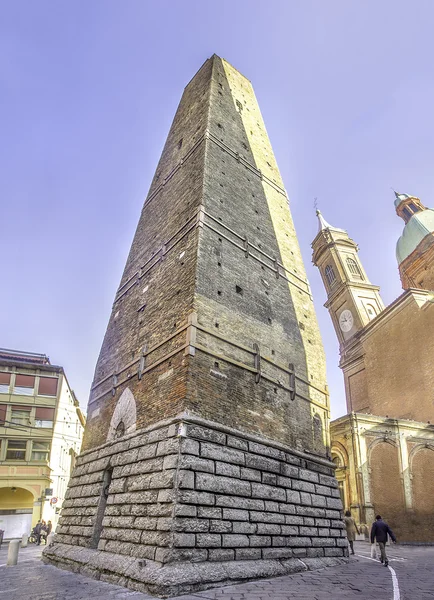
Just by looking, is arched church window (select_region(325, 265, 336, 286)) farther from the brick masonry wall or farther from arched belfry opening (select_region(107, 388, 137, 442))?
arched belfry opening (select_region(107, 388, 137, 442))

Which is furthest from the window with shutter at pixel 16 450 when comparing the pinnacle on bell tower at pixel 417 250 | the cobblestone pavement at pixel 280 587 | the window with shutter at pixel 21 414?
the pinnacle on bell tower at pixel 417 250

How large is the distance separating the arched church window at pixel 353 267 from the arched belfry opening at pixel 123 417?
1194 inches

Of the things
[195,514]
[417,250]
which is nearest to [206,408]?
[195,514]

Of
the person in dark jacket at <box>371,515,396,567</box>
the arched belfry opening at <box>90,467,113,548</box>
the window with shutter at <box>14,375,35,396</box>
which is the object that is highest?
the window with shutter at <box>14,375,35,396</box>

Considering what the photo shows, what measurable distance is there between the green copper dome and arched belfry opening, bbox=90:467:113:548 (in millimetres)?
33643

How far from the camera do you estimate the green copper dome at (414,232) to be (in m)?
35.5

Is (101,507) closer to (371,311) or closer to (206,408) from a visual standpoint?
(206,408)

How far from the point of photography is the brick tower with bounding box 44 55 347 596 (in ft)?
22.8

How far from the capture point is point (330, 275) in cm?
3778

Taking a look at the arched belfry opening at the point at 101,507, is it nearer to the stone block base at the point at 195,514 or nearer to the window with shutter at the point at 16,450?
the stone block base at the point at 195,514

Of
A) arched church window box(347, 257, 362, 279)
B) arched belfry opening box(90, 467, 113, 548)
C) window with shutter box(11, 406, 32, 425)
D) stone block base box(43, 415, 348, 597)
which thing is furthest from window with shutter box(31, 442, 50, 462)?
arched church window box(347, 257, 362, 279)

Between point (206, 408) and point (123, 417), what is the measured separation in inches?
115

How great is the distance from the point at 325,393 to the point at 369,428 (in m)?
9.04

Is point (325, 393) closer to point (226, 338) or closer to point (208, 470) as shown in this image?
point (226, 338)
